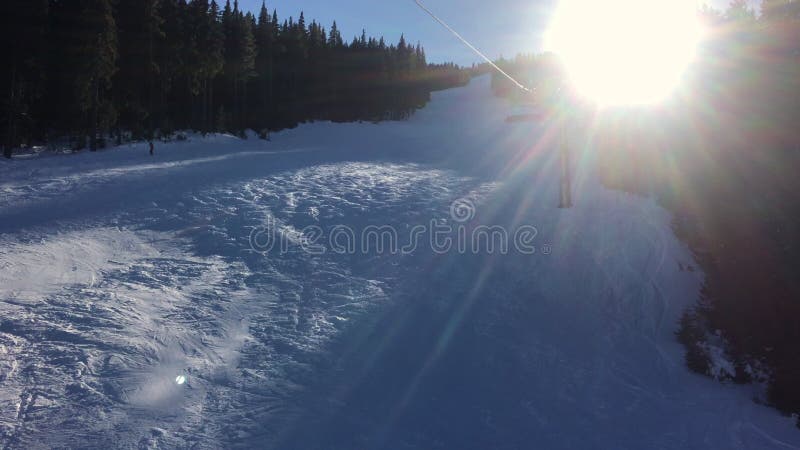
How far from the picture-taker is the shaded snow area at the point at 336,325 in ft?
21.4

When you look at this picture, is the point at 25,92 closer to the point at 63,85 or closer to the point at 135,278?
the point at 63,85

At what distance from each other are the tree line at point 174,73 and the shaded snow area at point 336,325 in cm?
1090

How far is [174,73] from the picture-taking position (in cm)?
3934

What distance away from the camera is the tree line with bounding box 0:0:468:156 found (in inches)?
1041

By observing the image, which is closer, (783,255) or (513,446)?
(513,446)

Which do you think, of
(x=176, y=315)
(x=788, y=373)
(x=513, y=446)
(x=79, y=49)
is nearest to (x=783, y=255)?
(x=788, y=373)

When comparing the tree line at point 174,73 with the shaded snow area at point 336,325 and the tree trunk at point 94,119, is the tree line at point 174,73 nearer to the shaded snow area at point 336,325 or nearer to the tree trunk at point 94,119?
the tree trunk at point 94,119

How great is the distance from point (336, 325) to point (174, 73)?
3697 centimetres

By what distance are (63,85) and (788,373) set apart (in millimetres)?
34405

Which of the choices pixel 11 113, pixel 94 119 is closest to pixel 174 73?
pixel 94 119

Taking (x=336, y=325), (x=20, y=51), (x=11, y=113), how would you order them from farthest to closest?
(x=20, y=51), (x=11, y=113), (x=336, y=325)

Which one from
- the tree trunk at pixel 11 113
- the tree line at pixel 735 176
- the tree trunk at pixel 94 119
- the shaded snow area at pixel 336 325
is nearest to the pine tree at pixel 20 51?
the tree trunk at pixel 11 113

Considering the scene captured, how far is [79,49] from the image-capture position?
26.4 meters

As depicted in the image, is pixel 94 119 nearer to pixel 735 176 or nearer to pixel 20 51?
pixel 20 51
